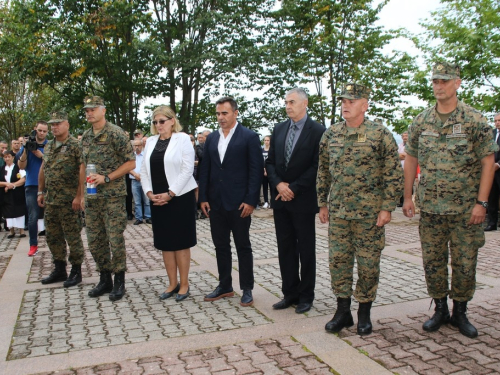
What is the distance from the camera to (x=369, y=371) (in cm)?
357

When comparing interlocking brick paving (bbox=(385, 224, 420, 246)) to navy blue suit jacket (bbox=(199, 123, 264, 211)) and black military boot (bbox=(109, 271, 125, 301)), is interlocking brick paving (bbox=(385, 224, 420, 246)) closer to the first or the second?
navy blue suit jacket (bbox=(199, 123, 264, 211))

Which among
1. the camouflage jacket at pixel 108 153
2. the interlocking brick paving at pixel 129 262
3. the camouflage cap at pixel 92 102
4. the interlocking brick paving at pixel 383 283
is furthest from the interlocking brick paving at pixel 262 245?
the camouflage cap at pixel 92 102

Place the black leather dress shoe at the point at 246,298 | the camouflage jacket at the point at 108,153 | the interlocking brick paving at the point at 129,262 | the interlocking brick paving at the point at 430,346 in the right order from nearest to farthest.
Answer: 1. the interlocking brick paving at the point at 430,346
2. the black leather dress shoe at the point at 246,298
3. the camouflage jacket at the point at 108,153
4. the interlocking brick paving at the point at 129,262

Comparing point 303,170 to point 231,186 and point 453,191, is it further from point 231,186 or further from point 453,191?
point 453,191

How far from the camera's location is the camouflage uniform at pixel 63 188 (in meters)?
6.11

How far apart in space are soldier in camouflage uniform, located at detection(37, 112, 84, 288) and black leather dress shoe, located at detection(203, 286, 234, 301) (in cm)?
188

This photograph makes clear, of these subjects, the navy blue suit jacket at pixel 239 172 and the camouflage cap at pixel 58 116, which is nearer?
the navy blue suit jacket at pixel 239 172

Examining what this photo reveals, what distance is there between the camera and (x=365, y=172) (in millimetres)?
4285

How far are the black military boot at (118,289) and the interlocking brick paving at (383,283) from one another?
5.18 ft

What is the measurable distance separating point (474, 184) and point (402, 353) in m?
1.53

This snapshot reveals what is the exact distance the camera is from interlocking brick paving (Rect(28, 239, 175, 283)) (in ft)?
22.9

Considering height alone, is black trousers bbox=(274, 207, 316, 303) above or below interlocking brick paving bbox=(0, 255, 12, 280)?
above

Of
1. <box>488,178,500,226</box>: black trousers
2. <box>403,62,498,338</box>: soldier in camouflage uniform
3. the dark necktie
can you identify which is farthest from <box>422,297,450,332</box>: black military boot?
<box>488,178,500,226</box>: black trousers

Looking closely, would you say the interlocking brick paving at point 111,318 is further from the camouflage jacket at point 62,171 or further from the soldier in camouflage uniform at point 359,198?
the camouflage jacket at point 62,171
